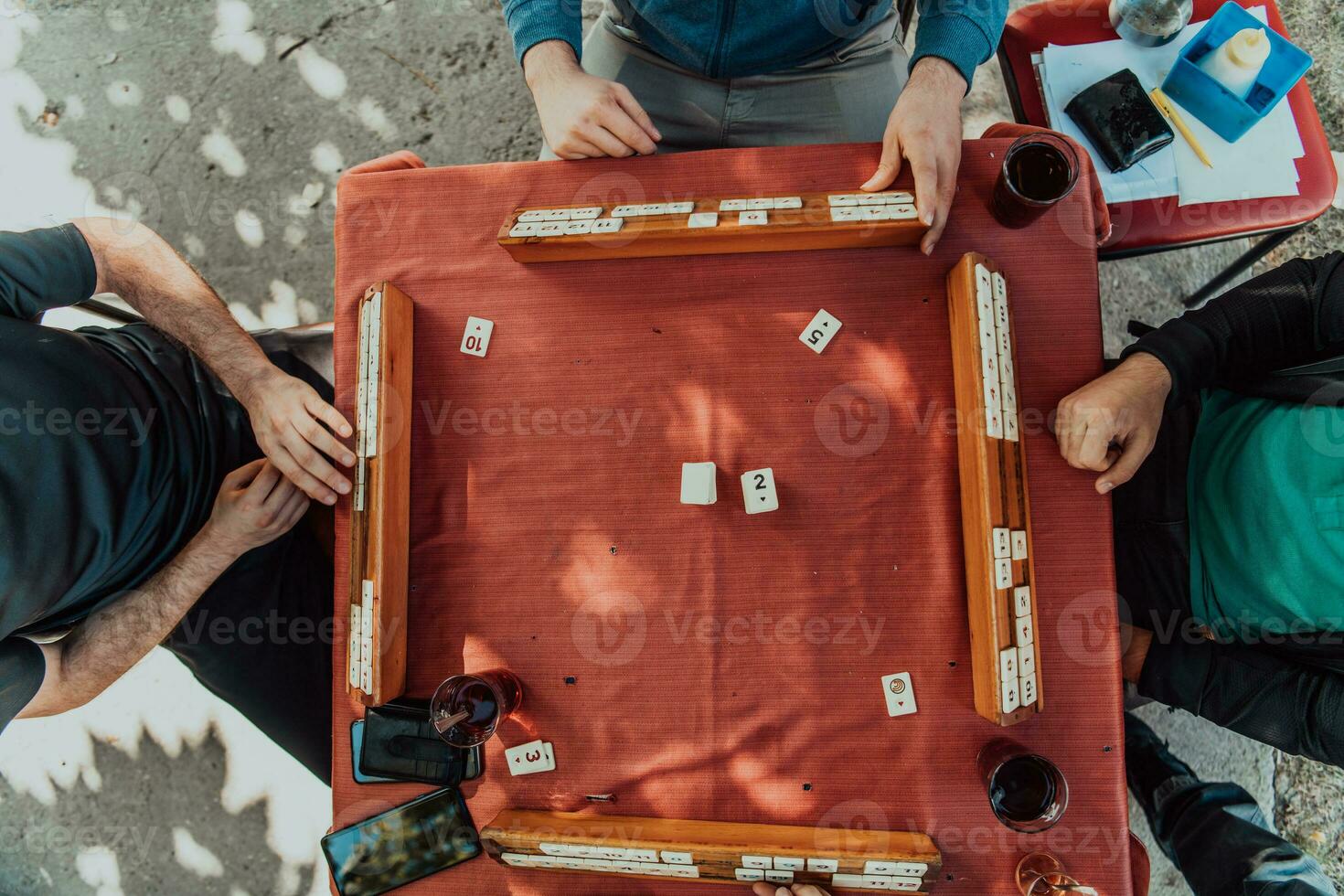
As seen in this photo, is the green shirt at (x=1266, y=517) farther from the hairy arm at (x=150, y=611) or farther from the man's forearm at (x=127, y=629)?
the man's forearm at (x=127, y=629)

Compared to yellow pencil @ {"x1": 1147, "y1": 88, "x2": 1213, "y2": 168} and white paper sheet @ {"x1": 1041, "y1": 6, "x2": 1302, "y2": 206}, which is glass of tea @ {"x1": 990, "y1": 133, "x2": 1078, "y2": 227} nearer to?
white paper sheet @ {"x1": 1041, "y1": 6, "x2": 1302, "y2": 206}

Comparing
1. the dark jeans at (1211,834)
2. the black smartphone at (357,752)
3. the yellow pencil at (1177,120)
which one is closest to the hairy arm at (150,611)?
the black smartphone at (357,752)

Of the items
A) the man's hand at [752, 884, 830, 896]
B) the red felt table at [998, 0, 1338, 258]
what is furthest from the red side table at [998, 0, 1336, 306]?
the man's hand at [752, 884, 830, 896]

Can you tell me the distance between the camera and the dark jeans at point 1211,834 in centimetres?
178

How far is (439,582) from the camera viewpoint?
148cm

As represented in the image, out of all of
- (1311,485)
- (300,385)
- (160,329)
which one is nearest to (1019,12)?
(1311,485)

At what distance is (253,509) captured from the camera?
1.59 metres

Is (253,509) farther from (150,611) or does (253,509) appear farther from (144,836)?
(144,836)

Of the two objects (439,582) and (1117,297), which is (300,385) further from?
(1117,297)

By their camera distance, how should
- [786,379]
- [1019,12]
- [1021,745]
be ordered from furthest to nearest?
[1019,12]
[786,379]
[1021,745]

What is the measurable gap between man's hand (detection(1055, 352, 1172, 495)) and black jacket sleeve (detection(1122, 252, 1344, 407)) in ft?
0.42

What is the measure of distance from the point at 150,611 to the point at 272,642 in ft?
0.89

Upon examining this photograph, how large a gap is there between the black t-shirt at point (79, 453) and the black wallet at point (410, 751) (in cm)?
72

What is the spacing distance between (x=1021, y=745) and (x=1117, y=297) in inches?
73.1
